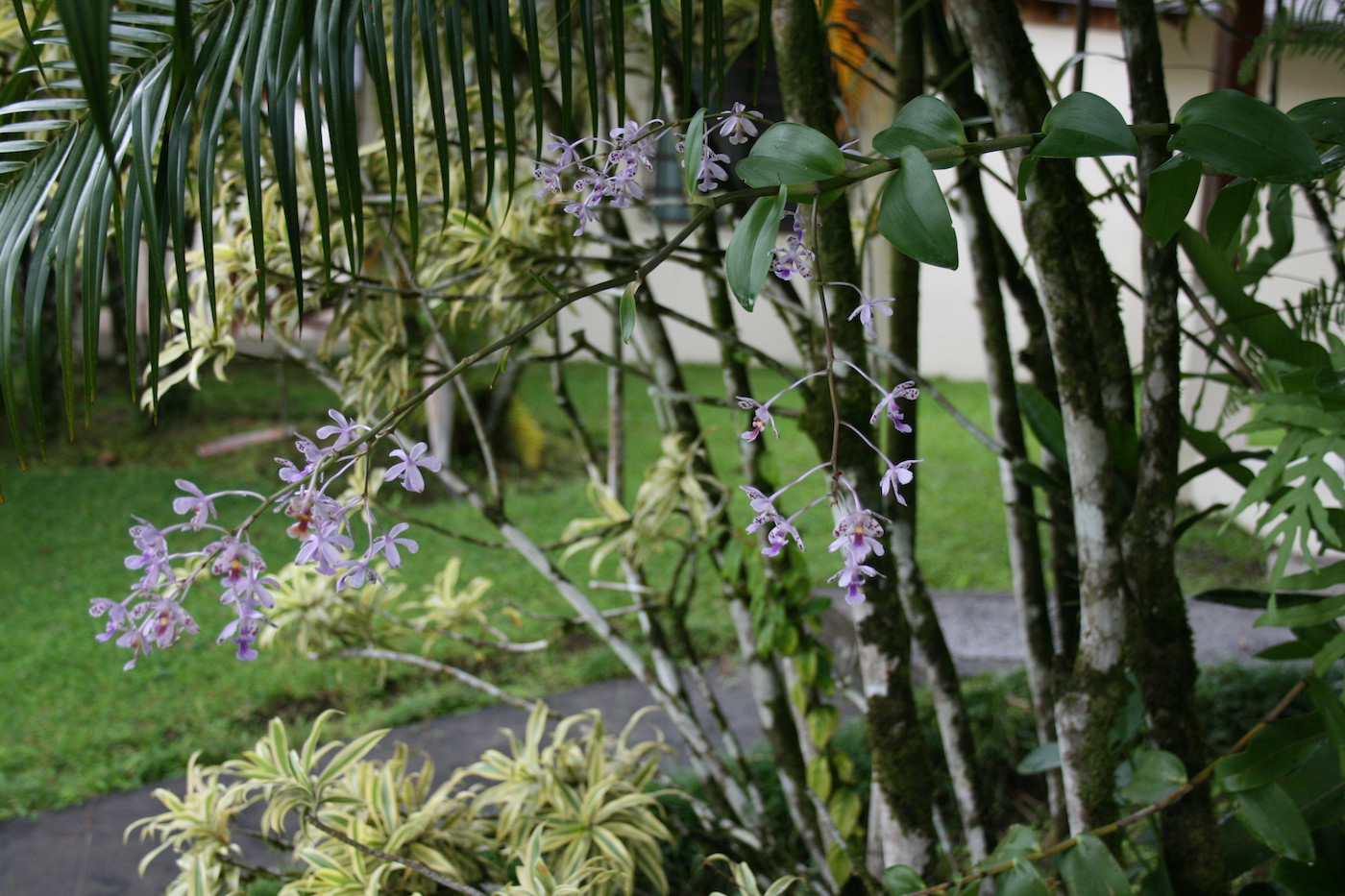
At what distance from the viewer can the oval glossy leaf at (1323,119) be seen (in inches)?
21.3

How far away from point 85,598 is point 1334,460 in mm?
3435

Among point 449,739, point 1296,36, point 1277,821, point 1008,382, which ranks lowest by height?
point 449,739

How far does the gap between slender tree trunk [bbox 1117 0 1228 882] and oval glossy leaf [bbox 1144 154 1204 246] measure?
39 centimetres

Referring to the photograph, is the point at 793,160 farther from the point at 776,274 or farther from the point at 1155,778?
the point at 1155,778

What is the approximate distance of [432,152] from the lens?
57.4 inches

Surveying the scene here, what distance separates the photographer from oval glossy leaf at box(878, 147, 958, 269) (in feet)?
1.44

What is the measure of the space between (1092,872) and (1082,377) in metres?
0.47

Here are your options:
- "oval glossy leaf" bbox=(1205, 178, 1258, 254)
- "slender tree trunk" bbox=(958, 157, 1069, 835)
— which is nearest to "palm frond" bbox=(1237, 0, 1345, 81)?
"slender tree trunk" bbox=(958, 157, 1069, 835)

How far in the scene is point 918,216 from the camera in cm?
45

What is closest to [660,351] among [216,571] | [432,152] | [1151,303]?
[432,152]

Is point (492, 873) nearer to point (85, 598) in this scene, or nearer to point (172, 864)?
point (172, 864)

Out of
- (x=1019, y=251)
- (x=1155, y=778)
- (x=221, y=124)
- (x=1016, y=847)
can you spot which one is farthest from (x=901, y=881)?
(x=1019, y=251)

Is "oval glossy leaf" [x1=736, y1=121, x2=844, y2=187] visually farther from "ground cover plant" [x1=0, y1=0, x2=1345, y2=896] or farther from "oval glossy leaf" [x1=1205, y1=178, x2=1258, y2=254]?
"oval glossy leaf" [x1=1205, y1=178, x2=1258, y2=254]

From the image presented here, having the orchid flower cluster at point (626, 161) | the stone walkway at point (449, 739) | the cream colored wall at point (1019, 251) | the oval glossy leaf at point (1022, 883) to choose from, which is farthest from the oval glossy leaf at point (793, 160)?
the cream colored wall at point (1019, 251)
